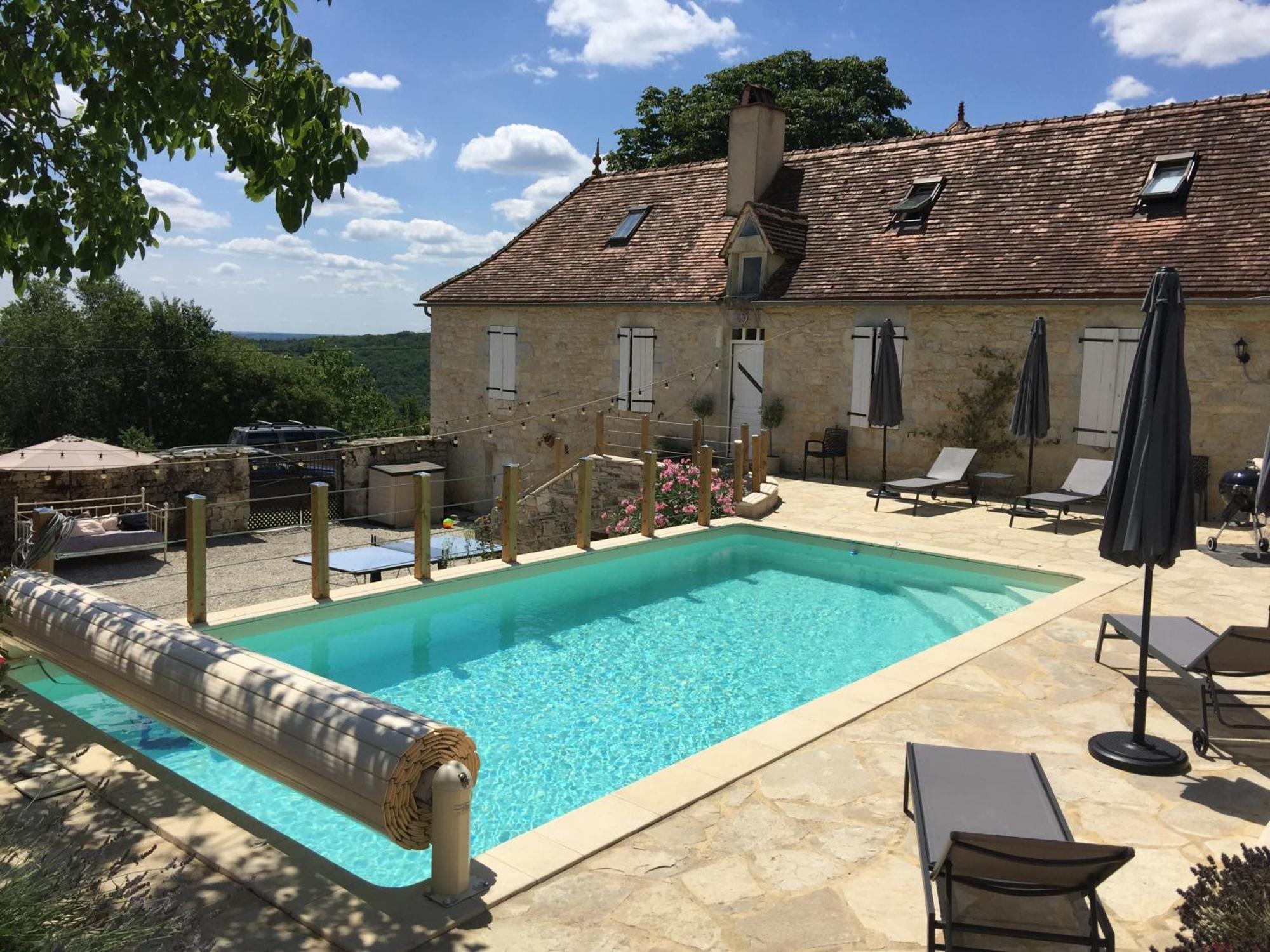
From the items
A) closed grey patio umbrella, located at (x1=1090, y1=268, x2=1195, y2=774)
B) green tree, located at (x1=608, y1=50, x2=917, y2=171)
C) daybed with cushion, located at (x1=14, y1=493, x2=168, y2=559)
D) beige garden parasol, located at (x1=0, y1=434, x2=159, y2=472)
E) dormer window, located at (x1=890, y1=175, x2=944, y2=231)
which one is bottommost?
daybed with cushion, located at (x1=14, y1=493, x2=168, y2=559)

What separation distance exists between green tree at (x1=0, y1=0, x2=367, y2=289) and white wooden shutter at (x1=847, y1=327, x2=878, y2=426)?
11990 mm

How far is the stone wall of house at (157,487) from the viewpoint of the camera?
16.7m

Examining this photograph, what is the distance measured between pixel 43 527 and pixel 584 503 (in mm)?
4871

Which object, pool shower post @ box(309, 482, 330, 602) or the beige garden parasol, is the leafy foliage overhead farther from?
pool shower post @ box(309, 482, 330, 602)

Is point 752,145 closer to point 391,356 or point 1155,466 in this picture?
point 1155,466

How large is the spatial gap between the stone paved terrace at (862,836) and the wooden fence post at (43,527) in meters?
2.47

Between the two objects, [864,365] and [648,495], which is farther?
[864,365]

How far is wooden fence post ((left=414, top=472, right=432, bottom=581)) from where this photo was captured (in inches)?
328

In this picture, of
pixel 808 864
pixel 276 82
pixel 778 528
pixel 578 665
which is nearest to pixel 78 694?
pixel 578 665

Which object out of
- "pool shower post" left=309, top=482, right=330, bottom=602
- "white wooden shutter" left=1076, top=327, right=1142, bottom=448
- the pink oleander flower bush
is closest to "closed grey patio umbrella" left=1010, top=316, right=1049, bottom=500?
"white wooden shutter" left=1076, top=327, right=1142, bottom=448

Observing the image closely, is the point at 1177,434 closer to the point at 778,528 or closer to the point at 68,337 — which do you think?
the point at 778,528

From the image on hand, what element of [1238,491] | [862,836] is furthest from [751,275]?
[862,836]

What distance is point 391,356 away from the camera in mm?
75000

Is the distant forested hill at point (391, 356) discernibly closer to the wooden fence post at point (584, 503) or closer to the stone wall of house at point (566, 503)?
the stone wall of house at point (566, 503)
